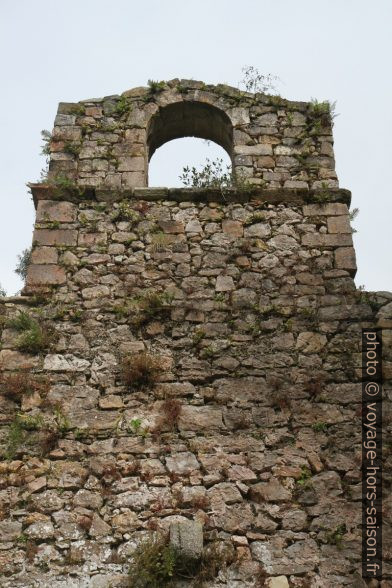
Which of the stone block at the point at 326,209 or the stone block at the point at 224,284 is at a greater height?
the stone block at the point at 326,209

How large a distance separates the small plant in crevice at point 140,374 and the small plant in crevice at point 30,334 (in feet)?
2.62

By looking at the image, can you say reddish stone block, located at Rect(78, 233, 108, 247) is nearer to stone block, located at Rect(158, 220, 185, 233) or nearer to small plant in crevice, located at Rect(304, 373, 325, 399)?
stone block, located at Rect(158, 220, 185, 233)

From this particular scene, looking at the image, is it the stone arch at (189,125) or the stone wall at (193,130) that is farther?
the stone arch at (189,125)

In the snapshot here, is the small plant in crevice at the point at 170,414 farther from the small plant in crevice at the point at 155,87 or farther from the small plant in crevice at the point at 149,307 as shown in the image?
the small plant in crevice at the point at 155,87

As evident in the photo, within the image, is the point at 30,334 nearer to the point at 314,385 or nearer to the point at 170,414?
the point at 170,414

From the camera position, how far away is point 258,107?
303 inches

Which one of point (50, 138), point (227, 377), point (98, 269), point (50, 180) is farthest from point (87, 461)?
point (50, 138)

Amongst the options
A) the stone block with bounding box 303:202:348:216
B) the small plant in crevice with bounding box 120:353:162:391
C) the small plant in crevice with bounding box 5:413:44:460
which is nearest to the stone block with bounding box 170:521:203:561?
the small plant in crevice with bounding box 120:353:162:391

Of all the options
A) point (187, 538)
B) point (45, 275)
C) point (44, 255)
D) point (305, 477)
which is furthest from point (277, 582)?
point (44, 255)

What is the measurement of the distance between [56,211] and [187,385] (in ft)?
7.92

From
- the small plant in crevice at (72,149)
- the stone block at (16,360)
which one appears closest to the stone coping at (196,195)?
the small plant in crevice at (72,149)

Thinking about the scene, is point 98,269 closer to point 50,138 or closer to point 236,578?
point 50,138

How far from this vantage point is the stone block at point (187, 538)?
15.6ft

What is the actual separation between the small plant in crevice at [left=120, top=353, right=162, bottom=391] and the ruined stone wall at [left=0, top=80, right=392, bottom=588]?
1cm
